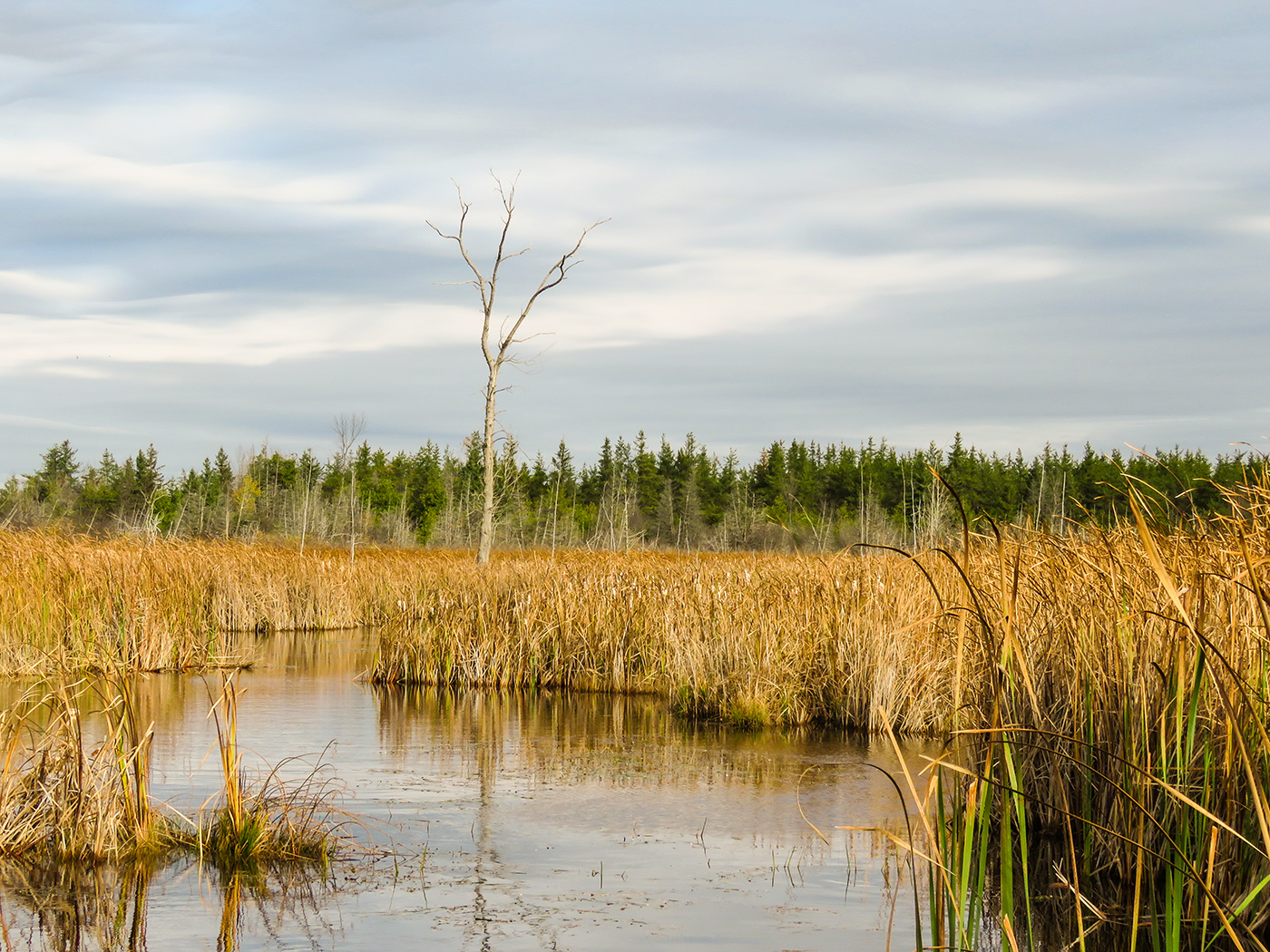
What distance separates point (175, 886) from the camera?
4852 millimetres

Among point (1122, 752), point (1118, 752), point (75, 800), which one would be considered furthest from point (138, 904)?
point (1118, 752)

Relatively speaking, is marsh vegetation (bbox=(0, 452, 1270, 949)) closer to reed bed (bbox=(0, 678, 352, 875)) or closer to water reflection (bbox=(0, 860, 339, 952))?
reed bed (bbox=(0, 678, 352, 875))

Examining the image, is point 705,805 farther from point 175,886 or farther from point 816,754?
point 175,886

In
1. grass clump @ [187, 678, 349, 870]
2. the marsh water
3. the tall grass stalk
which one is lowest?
the marsh water

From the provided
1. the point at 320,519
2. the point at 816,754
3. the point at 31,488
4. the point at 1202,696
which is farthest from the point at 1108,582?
the point at 31,488

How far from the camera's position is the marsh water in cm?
443

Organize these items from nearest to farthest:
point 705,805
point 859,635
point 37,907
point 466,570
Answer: point 37,907 < point 705,805 < point 859,635 < point 466,570

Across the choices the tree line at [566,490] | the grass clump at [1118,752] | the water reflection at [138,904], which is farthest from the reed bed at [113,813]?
the tree line at [566,490]

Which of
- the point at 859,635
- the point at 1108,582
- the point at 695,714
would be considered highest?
the point at 1108,582

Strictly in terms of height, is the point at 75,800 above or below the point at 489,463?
below

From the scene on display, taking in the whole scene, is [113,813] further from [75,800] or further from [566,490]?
[566,490]

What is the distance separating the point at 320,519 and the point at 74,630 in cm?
3901

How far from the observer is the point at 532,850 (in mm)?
5711

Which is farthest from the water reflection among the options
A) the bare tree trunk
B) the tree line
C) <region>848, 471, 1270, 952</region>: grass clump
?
the tree line
